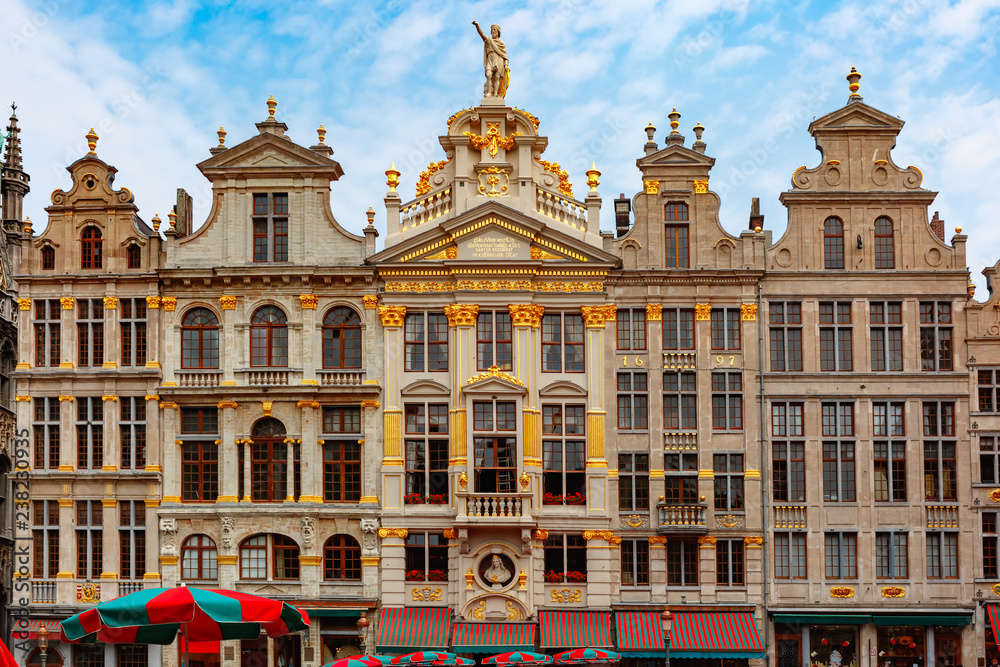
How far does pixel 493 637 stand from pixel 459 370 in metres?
8.88

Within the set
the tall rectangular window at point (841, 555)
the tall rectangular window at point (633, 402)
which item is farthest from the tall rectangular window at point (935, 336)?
the tall rectangular window at point (633, 402)

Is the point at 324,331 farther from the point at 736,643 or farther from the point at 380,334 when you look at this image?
the point at 736,643

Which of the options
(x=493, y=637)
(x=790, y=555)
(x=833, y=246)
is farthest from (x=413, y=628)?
(x=833, y=246)

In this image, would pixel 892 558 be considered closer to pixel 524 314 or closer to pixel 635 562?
pixel 635 562

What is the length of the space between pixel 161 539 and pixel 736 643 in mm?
19490

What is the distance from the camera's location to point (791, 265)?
146 feet

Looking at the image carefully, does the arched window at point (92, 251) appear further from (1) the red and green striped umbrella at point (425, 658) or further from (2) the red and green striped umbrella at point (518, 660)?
(2) the red and green striped umbrella at point (518, 660)

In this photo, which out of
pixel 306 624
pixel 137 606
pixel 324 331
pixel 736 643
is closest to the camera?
pixel 137 606

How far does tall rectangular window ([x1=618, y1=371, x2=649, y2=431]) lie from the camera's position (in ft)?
145

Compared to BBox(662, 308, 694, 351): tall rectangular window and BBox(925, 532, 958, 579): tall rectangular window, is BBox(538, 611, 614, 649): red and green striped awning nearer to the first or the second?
BBox(662, 308, 694, 351): tall rectangular window

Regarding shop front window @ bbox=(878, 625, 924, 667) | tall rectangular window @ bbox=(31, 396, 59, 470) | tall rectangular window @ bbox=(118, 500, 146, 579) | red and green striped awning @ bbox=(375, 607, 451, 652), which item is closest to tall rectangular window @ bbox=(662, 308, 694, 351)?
shop front window @ bbox=(878, 625, 924, 667)

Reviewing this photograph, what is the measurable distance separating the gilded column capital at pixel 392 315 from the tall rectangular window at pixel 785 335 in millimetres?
12549

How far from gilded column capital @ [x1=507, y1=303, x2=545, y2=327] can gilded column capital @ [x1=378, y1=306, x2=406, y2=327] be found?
3.70 m

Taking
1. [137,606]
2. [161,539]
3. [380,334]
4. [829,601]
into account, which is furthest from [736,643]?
[137,606]
